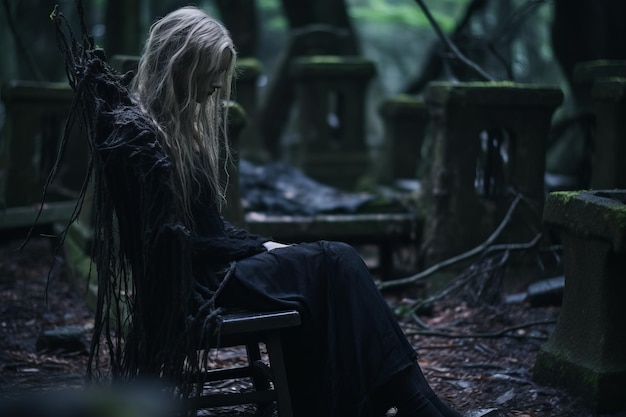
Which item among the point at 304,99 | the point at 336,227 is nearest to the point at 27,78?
the point at 304,99

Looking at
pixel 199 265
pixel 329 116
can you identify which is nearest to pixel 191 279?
pixel 199 265

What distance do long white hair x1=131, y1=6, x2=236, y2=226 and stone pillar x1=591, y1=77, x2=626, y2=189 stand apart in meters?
3.91

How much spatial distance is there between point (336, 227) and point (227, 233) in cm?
482

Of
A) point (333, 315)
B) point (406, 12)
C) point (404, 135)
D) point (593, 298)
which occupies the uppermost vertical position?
point (406, 12)

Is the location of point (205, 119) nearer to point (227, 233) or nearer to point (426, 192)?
point (227, 233)

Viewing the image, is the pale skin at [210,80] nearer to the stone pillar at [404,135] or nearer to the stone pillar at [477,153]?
the stone pillar at [477,153]

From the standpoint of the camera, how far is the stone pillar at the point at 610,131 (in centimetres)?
722

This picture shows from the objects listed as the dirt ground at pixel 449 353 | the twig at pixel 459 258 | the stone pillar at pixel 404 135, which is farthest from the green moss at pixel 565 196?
the stone pillar at pixel 404 135

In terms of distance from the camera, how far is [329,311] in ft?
13.6

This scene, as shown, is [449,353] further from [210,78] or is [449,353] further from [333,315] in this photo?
[210,78]

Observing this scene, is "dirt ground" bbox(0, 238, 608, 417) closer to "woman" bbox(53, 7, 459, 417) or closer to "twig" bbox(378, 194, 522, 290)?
"twig" bbox(378, 194, 522, 290)

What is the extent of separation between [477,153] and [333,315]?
14.1ft

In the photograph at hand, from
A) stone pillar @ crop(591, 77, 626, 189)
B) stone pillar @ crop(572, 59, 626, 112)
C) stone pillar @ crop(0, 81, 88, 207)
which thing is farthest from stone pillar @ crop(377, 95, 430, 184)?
stone pillar @ crop(591, 77, 626, 189)

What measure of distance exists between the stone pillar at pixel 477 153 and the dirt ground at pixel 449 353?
91 centimetres
